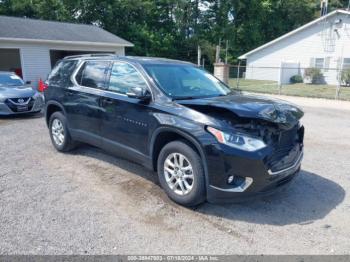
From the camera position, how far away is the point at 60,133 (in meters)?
5.87

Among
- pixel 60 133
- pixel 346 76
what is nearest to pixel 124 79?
pixel 60 133

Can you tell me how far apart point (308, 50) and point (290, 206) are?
2602 cm

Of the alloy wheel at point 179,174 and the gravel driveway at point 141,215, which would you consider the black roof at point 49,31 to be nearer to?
the gravel driveway at point 141,215

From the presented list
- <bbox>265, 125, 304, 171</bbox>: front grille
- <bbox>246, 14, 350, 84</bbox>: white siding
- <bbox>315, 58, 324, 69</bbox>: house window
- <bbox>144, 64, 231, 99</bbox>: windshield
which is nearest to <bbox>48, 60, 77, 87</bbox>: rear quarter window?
<bbox>144, 64, 231, 99</bbox>: windshield

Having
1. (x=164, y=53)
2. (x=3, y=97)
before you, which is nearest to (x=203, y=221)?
(x=3, y=97)

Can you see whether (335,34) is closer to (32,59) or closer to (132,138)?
(32,59)

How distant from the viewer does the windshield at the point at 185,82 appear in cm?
426

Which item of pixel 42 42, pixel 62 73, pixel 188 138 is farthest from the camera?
pixel 42 42

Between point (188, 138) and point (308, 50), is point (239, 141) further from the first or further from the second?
point (308, 50)

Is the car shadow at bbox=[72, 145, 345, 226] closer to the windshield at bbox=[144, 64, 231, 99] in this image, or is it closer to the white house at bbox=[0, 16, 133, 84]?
the windshield at bbox=[144, 64, 231, 99]

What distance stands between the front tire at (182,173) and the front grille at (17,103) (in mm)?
7225

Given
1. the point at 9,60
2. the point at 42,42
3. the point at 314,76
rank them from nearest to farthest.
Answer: the point at 42,42, the point at 9,60, the point at 314,76

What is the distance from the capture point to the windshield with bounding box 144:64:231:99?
168 inches

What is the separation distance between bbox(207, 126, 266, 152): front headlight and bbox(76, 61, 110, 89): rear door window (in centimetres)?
228
